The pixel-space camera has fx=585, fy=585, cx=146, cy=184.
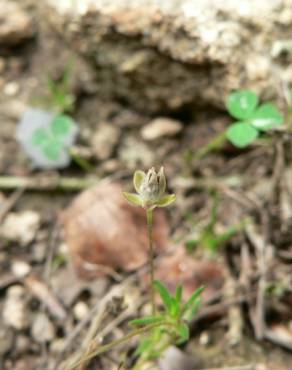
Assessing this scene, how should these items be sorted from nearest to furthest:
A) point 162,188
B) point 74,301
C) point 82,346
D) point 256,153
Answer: point 162,188, point 82,346, point 74,301, point 256,153

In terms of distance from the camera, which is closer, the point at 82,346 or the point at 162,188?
the point at 162,188

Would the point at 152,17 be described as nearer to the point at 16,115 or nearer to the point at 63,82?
the point at 63,82

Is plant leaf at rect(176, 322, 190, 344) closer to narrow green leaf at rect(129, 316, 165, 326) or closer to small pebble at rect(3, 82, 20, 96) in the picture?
narrow green leaf at rect(129, 316, 165, 326)

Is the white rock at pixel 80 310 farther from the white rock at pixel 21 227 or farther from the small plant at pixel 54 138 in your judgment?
the small plant at pixel 54 138

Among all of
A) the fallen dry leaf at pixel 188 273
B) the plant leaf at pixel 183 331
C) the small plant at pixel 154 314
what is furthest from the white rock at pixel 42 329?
the plant leaf at pixel 183 331

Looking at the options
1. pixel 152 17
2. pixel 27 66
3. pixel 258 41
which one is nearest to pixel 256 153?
pixel 258 41

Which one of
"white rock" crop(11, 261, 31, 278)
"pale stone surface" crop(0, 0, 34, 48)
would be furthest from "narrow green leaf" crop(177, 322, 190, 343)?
"pale stone surface" crop(0, 0, 34, 48)
